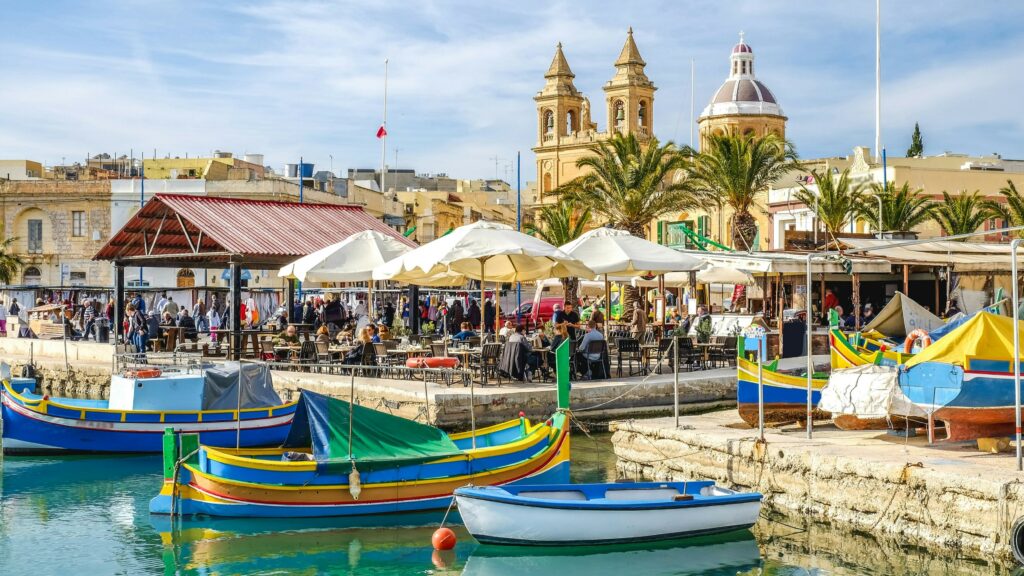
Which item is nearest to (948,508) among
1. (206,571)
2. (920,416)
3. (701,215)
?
(920,416)

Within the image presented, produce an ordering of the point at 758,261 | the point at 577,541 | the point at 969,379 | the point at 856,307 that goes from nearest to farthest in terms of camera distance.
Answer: the point at 577,541, the point at 969,379, the point at 758,261, the point at 856,307

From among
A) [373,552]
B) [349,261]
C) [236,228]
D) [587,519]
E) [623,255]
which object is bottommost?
[373,552]

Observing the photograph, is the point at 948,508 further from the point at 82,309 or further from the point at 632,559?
the point at 82,309

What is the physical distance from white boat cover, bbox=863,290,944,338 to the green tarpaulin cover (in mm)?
11383

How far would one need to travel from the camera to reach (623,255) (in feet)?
70.2

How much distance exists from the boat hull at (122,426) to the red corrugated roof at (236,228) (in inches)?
232

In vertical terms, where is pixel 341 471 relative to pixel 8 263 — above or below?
below

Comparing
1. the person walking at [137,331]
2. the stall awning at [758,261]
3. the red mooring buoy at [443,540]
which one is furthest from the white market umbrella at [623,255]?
the person walking at [137,331]

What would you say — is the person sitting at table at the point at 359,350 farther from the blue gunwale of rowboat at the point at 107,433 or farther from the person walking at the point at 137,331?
the person walking at the point at 137,331

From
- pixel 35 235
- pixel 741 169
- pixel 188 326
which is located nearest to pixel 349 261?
pixel 188 326

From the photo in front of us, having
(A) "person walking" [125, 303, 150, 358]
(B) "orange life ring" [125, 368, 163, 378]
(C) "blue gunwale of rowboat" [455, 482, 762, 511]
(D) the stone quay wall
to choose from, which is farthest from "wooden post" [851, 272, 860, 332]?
(A) "person walking" [125, 303, 150, 358]

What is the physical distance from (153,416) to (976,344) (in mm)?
13376

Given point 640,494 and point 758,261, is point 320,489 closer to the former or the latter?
point 640,494

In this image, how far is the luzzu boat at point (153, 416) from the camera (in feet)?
63.6
